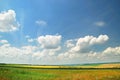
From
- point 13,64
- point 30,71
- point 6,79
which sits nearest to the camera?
point 6,79

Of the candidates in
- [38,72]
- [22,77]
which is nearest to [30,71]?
[38,72]

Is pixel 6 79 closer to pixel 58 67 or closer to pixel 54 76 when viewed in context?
pixel 54 76

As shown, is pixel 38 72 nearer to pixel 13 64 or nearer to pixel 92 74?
pixel 13 64

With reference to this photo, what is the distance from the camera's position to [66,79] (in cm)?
1505

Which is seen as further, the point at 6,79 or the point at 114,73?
the point at 114,73

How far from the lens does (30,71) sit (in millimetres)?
16891

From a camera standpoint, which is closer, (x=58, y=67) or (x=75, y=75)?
(x=75, y=75)

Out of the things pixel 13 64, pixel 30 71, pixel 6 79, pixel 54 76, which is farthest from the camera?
pixel 13 64

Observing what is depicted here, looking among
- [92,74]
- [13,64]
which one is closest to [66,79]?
[92,74]

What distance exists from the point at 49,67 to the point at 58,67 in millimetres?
909

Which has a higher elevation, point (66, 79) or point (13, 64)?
point (13, 64)

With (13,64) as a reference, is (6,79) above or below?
below

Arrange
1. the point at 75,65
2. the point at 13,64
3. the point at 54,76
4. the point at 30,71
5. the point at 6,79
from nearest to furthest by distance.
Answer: the point at 6,79 → the point at 54,76 → the point at 30,71 → the point at 13,64 → the point at 75,65

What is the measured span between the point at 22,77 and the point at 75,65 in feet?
20.8
